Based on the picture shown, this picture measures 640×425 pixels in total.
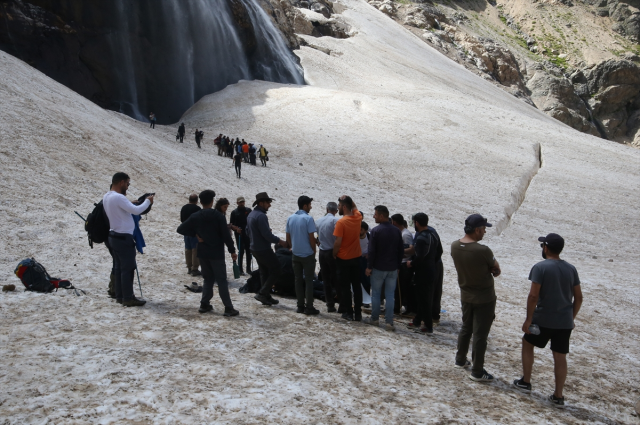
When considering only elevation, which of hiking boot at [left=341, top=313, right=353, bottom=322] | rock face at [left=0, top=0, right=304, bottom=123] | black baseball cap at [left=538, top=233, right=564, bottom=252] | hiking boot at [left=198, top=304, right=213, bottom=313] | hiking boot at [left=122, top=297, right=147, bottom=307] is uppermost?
rock face at [left=0, top=0, right=304, bottom=123]

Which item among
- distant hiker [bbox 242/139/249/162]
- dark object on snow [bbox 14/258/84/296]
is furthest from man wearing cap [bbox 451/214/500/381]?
distant hiker [bbox 242/139/249/162]

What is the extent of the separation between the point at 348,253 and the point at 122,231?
3.08 meters

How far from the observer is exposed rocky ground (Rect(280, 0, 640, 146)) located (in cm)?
6425

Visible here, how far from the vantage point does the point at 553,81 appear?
6681cm

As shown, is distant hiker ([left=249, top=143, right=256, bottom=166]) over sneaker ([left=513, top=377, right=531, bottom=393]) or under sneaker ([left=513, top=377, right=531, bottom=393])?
over

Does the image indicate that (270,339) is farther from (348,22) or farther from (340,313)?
(348,22)

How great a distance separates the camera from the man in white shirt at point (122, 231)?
6496 millimetres

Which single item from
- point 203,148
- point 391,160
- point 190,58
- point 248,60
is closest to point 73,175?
point 203,148

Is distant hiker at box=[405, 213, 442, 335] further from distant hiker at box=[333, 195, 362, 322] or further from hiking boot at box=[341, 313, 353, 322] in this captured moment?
hiking boot at box=[341, 313, 353, 322]

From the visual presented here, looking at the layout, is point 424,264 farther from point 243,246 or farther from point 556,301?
point 243,246

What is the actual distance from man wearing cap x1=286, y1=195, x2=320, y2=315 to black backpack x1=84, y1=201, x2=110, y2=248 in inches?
97.7

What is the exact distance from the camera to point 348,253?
7117 millimetres

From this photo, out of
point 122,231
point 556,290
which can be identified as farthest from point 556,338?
point 122,231

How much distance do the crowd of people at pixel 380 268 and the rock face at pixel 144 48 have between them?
29.6m
